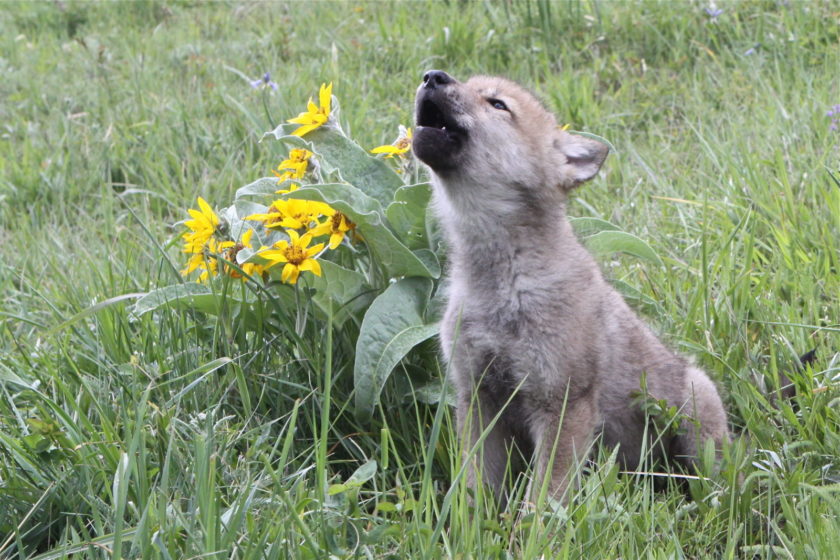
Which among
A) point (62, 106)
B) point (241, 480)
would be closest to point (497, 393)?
point (241, 480)

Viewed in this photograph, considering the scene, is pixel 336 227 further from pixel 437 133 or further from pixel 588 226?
pixel 588 226

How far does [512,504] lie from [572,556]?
348 mm

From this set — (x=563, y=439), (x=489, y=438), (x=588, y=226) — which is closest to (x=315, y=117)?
(x=588, y=226)

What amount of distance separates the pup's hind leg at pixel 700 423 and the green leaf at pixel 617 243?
0.47 m

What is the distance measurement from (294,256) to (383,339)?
354mm

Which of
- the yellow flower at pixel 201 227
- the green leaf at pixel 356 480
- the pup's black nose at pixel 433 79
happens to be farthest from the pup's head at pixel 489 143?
the green leaf at pixel 356 480

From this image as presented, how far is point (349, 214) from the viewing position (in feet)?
9.36

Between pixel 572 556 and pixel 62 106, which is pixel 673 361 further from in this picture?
pixel 62 106

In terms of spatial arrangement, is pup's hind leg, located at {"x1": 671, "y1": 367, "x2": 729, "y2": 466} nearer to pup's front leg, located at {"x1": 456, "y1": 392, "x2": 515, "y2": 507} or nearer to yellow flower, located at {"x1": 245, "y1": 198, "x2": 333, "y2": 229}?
pup's front leg, located at {"x1": 456, "y1": 392, "x2": 515, "y2": 507}

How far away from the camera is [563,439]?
8.57ft

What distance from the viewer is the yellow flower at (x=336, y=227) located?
113 inches

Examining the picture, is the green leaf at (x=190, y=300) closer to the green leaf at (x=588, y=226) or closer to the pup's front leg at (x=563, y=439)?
the pup's front leg at (x=563, y=439)

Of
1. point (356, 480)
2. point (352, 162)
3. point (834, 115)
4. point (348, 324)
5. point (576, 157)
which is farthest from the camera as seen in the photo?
point (834, 115)

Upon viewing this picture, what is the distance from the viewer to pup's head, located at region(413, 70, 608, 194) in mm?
2844
